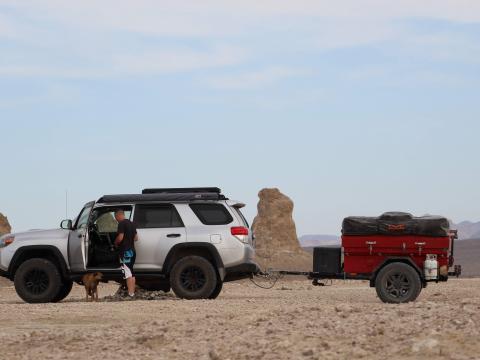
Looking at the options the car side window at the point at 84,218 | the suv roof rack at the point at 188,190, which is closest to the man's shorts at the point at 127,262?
the car side window at the point at 84,218

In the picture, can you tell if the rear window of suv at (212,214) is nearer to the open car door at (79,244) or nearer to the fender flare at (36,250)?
the open car door at (79,244)

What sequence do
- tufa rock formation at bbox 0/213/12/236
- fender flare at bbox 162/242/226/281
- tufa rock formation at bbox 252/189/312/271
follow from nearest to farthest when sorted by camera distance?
fender flare at bbox 162/242/226/281 < tufa rock formation at bbox 0/213/12/236 < tufa rock formation at bbox 252/189/312/271

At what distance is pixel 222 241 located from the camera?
72.7ft

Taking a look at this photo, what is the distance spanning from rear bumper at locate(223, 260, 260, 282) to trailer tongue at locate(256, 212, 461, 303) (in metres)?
1.85

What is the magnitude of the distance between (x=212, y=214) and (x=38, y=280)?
380 cm

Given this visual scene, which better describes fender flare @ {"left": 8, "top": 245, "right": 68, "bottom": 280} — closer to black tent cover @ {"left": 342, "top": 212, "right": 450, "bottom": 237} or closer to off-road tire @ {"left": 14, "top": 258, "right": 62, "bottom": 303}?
off-road tire @ {"left": 14, "top": 258, "right": 62, "bottom": 303}

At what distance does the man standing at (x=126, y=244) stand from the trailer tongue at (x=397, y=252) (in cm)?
412

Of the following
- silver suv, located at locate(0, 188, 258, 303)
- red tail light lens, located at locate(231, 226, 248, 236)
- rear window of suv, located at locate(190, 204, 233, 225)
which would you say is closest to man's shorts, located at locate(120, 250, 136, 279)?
silver suv, located at locate(0, 188, 258, 303)

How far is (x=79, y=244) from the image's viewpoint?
22.4 metres

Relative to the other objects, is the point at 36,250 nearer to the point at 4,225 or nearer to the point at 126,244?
the point at 126,244

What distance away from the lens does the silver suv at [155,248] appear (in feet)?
72.8

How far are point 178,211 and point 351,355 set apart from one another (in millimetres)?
10678

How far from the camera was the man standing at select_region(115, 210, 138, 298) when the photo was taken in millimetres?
21719

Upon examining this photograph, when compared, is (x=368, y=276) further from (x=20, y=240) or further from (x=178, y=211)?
(x=20, y=240)
